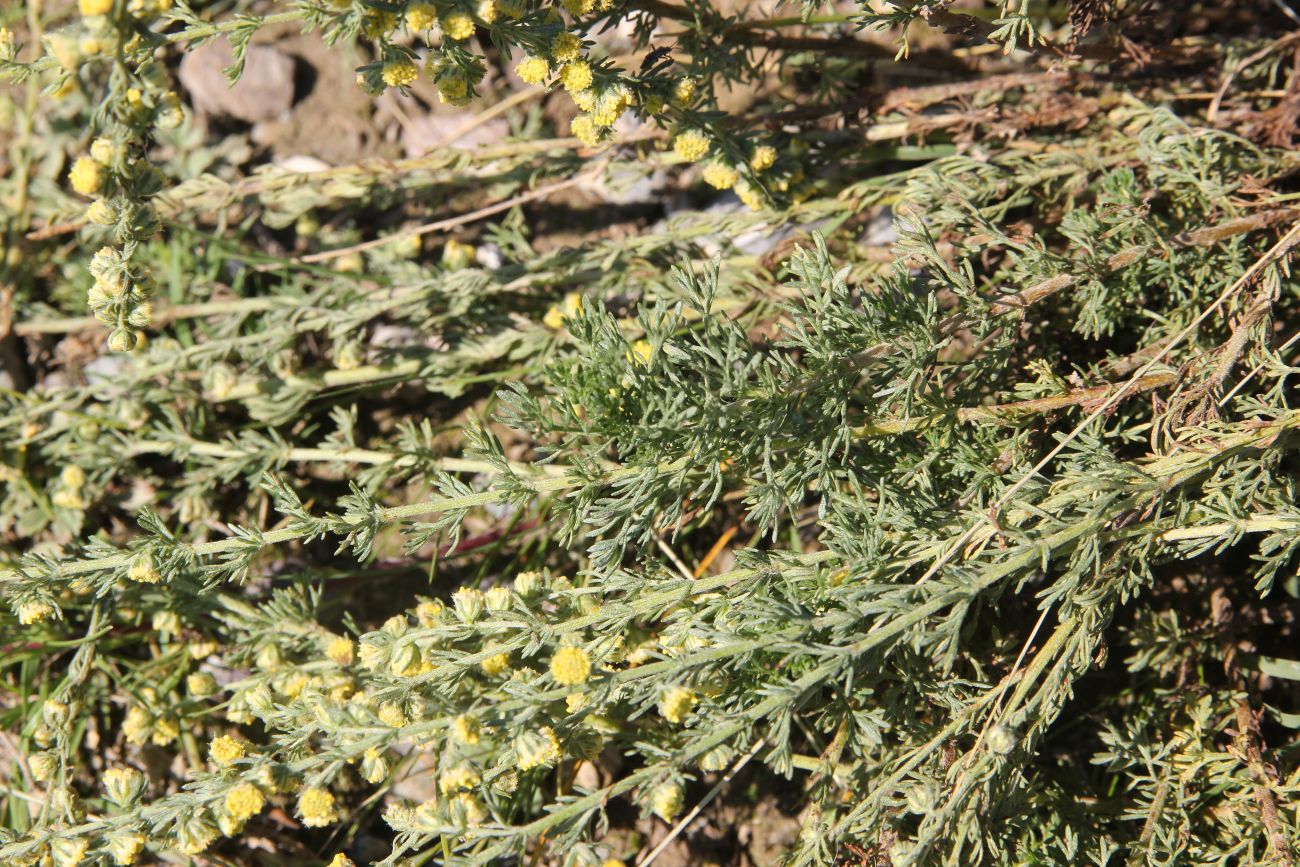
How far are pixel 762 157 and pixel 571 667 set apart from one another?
1407 millimetres

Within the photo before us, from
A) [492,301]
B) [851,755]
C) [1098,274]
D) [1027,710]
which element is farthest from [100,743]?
[1098,274]

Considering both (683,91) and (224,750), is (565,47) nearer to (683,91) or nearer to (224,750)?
(683,91)

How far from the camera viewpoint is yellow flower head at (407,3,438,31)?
5.81ft

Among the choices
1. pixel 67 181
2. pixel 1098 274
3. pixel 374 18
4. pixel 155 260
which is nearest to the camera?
pixel 374 18

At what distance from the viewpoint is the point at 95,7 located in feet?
5.44

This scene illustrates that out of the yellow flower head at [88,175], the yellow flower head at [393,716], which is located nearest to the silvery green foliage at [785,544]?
the yellow flower head at [393,716]

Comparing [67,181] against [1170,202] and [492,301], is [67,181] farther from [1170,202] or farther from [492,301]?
[1170,202]

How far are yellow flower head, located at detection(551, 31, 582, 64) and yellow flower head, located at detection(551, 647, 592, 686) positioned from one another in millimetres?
1204

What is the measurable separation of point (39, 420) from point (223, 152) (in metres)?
1.19

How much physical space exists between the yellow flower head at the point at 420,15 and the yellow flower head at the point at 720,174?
91 cm

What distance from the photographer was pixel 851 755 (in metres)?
2.54

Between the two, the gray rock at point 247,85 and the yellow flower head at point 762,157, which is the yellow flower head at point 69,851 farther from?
the gray rock at point 247,85

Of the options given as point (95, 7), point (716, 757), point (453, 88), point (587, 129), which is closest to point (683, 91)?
point (587, 129)

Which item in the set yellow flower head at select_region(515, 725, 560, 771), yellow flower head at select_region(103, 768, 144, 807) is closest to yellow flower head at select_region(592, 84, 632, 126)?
yellow flower head at select_region(515, 725, 560, 771)
